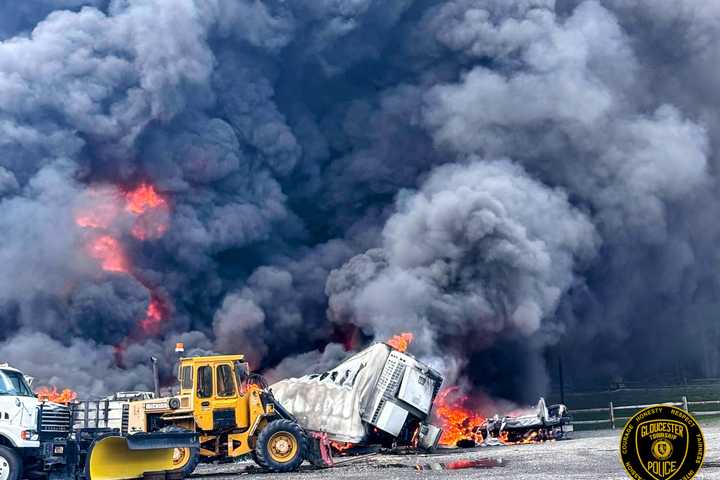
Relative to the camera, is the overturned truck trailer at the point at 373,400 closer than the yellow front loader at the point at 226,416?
No

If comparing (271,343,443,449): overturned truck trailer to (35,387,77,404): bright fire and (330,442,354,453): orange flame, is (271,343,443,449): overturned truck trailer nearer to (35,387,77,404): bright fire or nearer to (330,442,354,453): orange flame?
(330,442,354,453): orange flame

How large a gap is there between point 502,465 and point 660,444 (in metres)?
15.2

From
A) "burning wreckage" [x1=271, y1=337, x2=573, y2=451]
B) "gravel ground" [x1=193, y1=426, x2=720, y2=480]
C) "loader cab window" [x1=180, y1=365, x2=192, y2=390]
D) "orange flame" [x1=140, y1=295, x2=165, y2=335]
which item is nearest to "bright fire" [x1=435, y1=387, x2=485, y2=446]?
Answer: "gravel ground" [x1=193, y1=426, x2=720, y2=480]

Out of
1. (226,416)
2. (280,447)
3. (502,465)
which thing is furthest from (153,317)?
(502,465)

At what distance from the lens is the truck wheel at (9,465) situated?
1595 centimetres

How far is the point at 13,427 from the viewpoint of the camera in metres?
16.5

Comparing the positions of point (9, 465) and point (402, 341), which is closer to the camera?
point (9, 465)

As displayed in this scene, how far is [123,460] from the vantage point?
58.6ft

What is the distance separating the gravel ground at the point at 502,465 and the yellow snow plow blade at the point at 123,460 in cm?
124

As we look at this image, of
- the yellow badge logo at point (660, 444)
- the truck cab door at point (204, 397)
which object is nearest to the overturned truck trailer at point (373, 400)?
the truck cab door at point (204, 397)

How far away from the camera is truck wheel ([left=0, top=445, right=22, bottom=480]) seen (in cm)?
1595

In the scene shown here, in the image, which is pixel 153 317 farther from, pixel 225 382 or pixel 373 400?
pixel 225 382

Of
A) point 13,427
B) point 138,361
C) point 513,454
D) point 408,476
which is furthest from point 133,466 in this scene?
point 138,361

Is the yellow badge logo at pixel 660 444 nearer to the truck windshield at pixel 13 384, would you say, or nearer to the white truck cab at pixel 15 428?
the white truck cab at pixel 15 428
